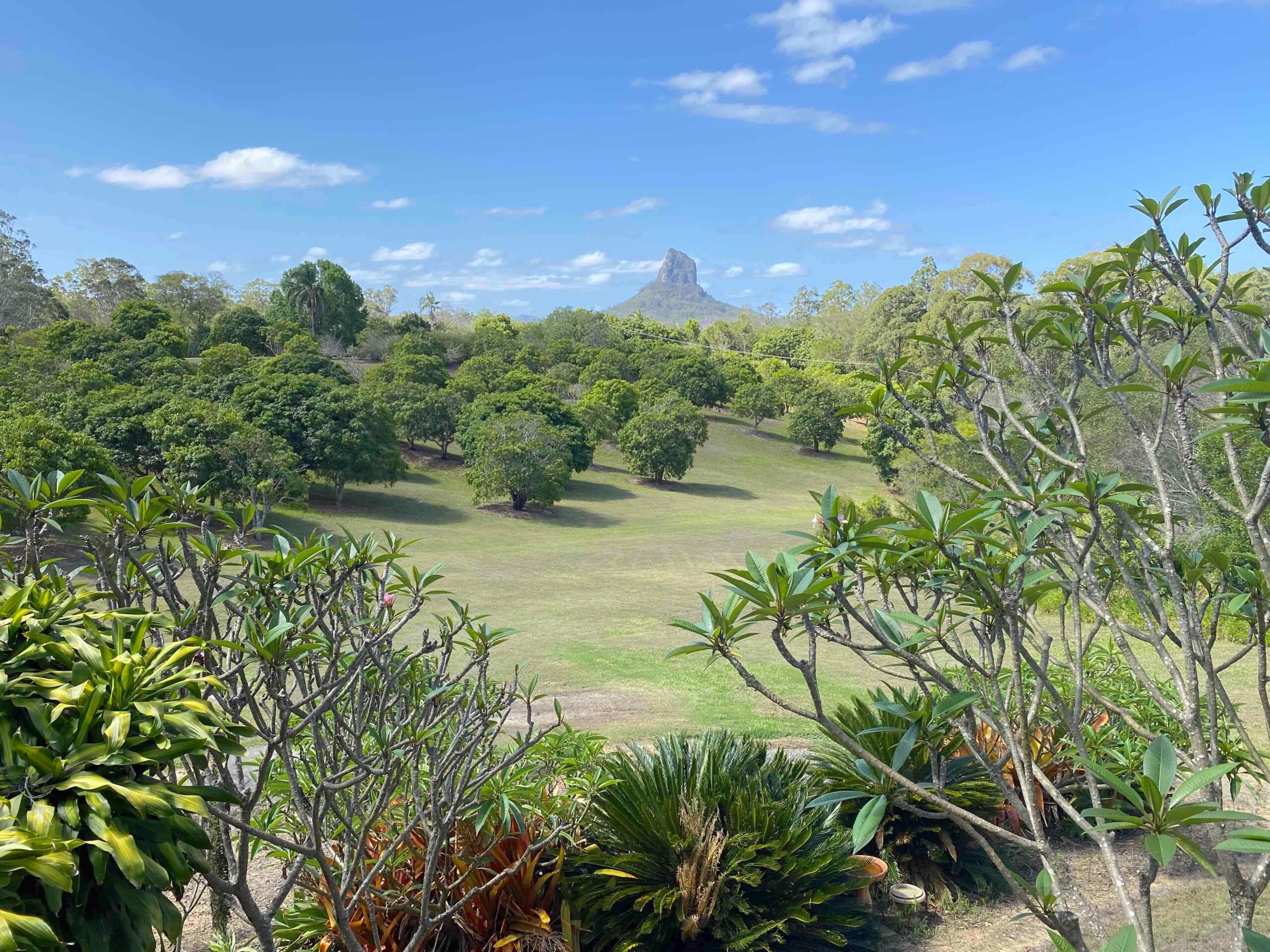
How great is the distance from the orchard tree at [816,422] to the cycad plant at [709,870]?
147ft

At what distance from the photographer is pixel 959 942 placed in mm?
4004

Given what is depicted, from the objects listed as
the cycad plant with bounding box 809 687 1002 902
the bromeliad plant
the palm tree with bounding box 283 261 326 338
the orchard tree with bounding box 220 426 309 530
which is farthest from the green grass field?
the palm tree with bounding box 283 261 326 338

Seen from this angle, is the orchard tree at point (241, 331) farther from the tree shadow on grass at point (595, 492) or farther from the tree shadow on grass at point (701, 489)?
the tree shadow on grass at point (701, 489)

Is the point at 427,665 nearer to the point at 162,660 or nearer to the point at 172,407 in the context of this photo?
the point at 162,660

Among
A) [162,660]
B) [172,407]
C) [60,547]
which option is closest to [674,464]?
[172,407]

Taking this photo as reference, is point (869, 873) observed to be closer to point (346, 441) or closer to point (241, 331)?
point (346, 441)

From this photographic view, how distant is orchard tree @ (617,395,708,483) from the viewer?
38469 mm

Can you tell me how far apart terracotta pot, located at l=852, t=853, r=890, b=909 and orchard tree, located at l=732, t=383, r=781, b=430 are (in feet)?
161

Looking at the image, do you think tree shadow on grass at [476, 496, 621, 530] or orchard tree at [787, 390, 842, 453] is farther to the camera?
orchard tree at [787, 390, 842, 453]

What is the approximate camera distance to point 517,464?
30.5 meters

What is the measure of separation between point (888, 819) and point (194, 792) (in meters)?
3.62

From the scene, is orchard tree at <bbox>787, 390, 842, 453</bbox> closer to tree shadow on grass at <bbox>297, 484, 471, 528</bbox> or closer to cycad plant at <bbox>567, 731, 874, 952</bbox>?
tree shadow on grass at <bbox>297, 484, 471, 528</bbox>

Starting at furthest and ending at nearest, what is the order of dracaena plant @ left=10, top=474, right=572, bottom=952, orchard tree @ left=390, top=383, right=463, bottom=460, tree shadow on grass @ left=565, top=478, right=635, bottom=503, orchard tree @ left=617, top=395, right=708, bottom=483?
1. orchard tree @ left=617, top=395, right=708, bottom=483
2. orchard tree @ left=390, top=383, right=463, bottom=460
3. tree shadow on grass @ left=565, top=478, right=635, bottom=503
4. dracaena plant @ left=10, top=474, right=572, bottom=952

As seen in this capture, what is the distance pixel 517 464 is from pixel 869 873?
27.2 metres
